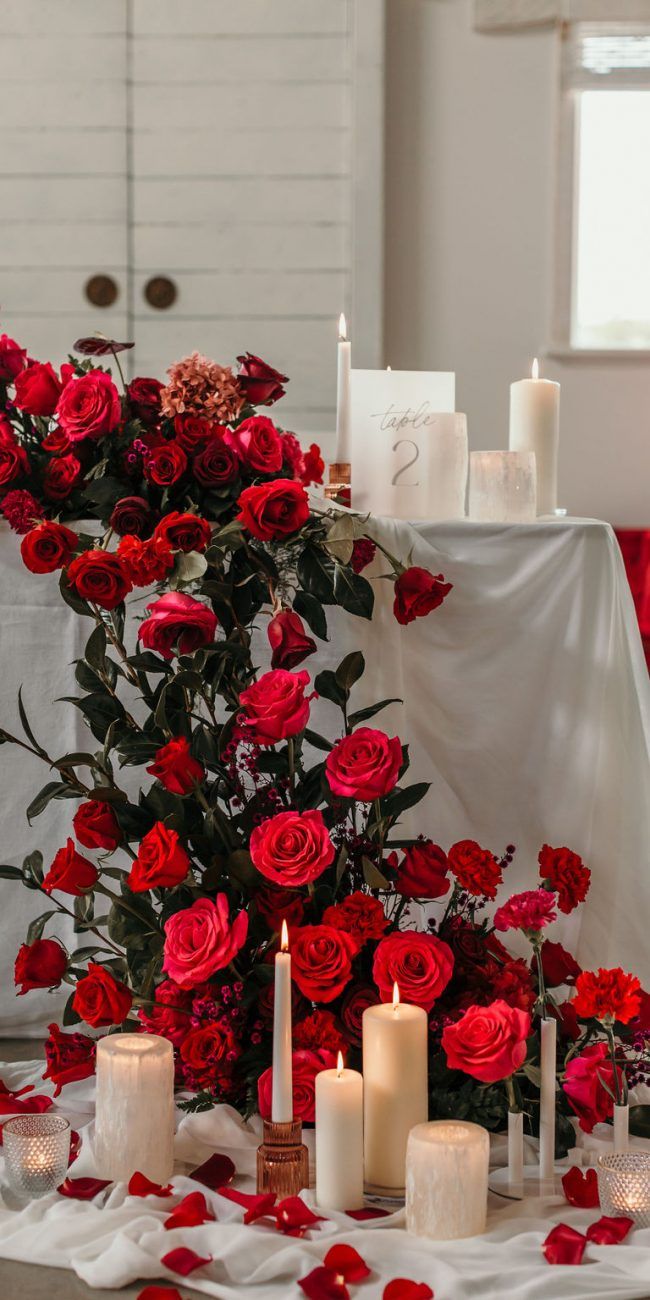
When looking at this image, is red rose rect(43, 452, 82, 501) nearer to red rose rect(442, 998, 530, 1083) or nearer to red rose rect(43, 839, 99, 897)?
red rose rect(43, 839, 99, 897)

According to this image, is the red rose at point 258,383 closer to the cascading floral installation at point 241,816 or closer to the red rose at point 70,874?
the cascading floral installation at point 241,816

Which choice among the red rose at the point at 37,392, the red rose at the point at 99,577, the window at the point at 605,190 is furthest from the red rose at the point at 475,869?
the window at the point at 605,190

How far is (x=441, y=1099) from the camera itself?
134 centimetres

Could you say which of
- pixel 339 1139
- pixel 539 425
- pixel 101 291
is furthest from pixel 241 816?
pixel 101 291

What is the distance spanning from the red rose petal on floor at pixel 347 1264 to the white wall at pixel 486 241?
6.85 ft

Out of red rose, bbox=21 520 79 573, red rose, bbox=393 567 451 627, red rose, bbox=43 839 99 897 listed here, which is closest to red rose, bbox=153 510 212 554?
red rose, bbox=21 520 79 573

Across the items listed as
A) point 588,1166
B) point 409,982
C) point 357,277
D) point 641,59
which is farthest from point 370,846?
point 641,59

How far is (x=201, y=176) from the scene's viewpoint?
2854 millimetres

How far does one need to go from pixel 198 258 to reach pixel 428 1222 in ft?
7.23

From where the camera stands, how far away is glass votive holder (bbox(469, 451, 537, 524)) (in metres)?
1.50

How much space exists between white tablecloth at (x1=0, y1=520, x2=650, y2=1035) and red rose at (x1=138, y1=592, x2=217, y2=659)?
26 cm

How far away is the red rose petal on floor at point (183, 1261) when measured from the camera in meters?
1.10

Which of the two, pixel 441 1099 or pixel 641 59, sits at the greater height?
pixel 641 59

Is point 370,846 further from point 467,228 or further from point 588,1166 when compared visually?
point 467,228
